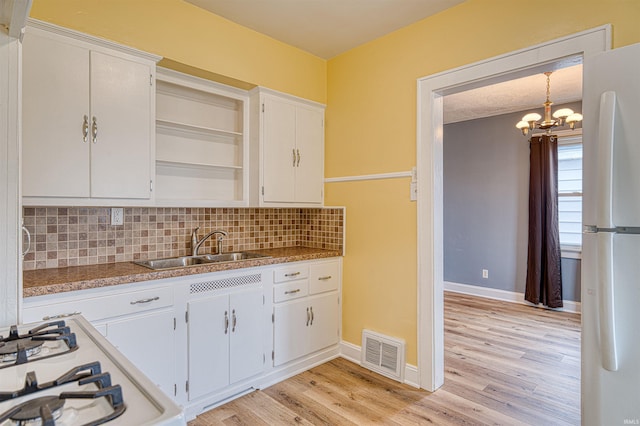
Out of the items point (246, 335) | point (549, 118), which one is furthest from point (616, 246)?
point (549, 118)

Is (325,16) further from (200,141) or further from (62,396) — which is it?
(62,396)

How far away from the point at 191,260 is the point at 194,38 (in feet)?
5.12

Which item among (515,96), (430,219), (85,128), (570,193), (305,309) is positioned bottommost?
(305,309)

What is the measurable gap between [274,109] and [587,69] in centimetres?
205

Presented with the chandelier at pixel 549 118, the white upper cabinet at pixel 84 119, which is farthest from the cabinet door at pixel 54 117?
the chandelier at pixel 549 118

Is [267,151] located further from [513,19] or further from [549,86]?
[549,86]

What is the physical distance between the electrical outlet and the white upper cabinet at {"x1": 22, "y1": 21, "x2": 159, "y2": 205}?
0.31 metres

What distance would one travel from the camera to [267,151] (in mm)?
2854

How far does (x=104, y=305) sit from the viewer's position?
6.12 feet

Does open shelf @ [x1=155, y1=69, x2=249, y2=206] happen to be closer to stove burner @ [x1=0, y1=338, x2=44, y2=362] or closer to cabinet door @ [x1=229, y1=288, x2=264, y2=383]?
cabinet door @ [x1=229, y1=288, x2=264, y2=383]

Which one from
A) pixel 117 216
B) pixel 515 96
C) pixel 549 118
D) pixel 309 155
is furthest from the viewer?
pixel 515 96

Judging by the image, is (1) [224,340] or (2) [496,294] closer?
(1) [224,340]

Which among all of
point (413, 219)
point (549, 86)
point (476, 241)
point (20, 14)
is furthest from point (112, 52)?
point (476, 241)

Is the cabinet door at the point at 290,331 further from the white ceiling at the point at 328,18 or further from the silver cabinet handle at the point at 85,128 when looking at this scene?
the white ceiling at the point at 328,18
